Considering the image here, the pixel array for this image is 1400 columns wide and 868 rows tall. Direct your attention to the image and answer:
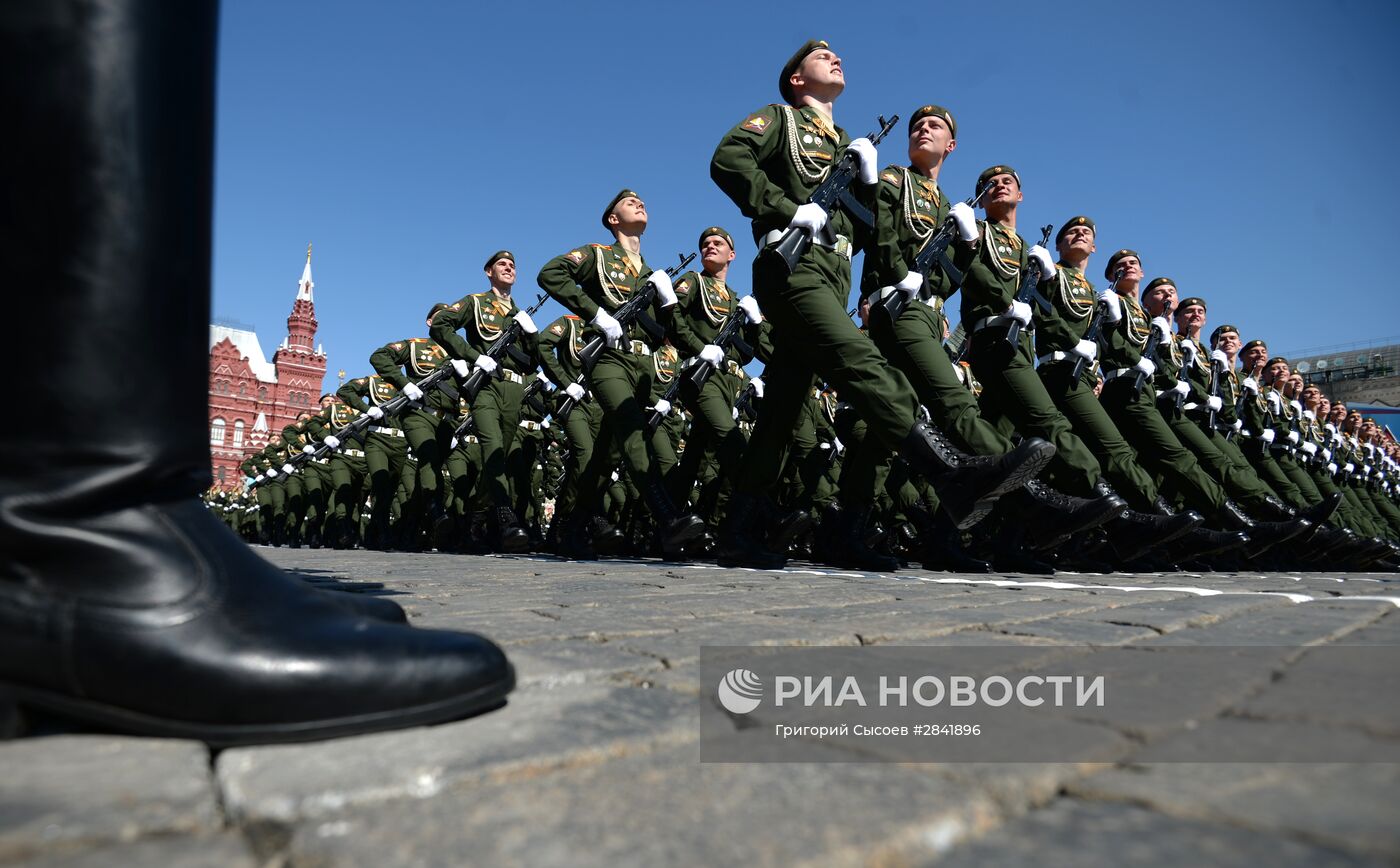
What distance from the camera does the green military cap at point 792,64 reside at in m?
5.36

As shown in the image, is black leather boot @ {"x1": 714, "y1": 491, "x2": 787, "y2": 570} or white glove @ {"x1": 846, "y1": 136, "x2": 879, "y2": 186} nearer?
white glove @ {"x1": 846, "y1": 136, "x2": 879, "y2": 186}

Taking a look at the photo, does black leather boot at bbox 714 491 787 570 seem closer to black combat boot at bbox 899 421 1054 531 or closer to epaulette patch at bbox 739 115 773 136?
black combat boot at bbox 899 421 1054 531

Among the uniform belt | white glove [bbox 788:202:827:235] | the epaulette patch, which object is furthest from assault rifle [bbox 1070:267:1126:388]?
the epaulette patch

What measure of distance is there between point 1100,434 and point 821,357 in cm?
296

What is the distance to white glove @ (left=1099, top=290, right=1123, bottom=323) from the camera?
23.3 ft

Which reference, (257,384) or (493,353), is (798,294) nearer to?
(493,353)

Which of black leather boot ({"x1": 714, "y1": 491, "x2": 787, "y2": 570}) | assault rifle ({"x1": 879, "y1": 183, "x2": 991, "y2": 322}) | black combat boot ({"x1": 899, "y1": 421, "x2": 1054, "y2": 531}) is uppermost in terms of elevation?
assault rifle ({"x1": 879, "y1": 183, "x2": 991, "y2": 322})

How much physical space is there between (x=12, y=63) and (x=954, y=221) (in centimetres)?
539

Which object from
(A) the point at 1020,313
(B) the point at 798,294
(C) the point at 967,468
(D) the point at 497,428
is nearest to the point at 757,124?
(B) the point at 798,294

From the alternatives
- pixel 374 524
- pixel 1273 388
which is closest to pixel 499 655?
pixel 1273 388

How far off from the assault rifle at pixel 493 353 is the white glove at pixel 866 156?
5.85 meters

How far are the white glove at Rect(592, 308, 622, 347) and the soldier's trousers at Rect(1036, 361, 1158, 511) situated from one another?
3421mm

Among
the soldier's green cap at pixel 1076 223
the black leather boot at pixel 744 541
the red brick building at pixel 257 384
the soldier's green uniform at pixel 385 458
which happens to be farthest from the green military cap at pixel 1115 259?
the red brick building at pixel 257 384

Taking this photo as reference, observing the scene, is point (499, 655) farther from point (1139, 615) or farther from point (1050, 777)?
point (1139, 615)
